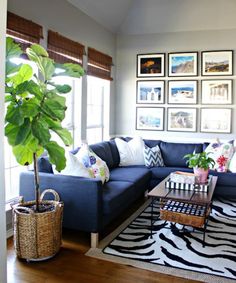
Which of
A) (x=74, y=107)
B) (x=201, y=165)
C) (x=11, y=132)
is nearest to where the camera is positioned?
(x=11, y=132)

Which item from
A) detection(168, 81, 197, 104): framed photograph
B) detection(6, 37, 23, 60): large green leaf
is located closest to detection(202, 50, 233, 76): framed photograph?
detection(168, 81, 197, 104): framed photograph

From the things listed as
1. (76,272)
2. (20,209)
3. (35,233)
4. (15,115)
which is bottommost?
(76,272)

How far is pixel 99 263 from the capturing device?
9.21 feet

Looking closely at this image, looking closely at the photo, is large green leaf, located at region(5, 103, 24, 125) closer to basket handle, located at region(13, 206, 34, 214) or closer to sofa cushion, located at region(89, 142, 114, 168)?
basket handle, located at region(13, 206, 34, 214)

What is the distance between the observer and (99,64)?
216 inches

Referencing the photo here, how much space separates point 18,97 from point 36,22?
1.41 m

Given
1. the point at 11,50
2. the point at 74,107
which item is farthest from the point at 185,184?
the point at 11,50

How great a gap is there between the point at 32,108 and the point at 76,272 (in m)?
1.36

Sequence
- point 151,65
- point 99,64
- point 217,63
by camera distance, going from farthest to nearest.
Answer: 1. point 151,65
2. point 217,63
3. point 99,64

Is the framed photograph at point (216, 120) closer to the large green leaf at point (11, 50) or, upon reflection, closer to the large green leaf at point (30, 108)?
the large green leaf at point (30, 108)

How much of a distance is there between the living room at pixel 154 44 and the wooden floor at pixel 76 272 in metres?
2.39

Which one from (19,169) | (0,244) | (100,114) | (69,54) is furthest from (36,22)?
(0,244)

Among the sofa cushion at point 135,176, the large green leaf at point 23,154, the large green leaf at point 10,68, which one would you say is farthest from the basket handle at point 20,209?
the sofa cushion at point 135,176

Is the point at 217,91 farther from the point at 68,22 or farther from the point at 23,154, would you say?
the point at 23,154
